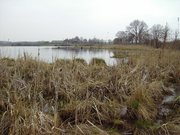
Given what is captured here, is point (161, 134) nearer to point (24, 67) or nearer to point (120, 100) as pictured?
point (120, 100)

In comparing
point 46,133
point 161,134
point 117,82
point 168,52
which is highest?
point 168,52

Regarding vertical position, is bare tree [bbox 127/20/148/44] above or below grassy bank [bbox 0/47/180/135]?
above

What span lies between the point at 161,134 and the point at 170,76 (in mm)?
3662

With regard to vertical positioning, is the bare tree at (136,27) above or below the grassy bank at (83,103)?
above

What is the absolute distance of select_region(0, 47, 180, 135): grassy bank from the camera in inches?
110

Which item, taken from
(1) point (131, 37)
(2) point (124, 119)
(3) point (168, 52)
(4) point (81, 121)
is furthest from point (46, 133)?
(1) point (131, 37)

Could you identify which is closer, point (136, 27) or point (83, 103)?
point (83, 103)

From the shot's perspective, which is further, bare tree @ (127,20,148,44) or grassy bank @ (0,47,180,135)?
bare tree @ (127,20,148,44)

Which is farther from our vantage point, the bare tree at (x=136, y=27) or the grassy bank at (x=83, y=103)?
the bare tree at (x=136, y=27)

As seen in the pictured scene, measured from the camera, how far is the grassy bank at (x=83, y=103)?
2.80 metres

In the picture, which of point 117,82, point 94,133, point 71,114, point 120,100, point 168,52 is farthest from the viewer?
point 168,52

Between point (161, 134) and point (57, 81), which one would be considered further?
point (57, 81)

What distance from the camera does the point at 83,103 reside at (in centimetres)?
354

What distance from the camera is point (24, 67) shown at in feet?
16.8
